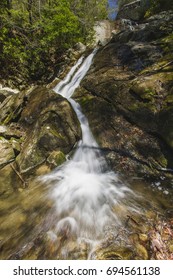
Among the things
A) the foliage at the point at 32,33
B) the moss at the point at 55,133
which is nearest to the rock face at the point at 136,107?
the moss at the point at 55,133

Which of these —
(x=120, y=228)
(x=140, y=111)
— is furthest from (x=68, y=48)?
(x=120, y=228)

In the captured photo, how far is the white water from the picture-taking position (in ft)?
14.5

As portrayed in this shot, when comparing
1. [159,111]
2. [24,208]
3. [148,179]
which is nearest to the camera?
[24,208]

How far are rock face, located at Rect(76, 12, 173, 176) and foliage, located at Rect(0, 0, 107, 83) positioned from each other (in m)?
3.60

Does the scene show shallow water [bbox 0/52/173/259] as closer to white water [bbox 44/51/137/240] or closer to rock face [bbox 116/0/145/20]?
white water [bbox 44/51/137/240]

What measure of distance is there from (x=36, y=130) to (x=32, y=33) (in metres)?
8.85

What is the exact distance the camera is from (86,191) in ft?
18.2

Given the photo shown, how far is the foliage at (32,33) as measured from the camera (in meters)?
11.5

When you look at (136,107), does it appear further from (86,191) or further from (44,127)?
(86,191)

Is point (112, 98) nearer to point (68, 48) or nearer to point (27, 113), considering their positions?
point (27, 113)

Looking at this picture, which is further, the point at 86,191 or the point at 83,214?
the point at 86,191

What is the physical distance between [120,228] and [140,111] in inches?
173

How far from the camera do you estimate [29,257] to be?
3668 mm

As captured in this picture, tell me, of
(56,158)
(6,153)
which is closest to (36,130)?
(6,153)
